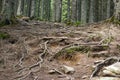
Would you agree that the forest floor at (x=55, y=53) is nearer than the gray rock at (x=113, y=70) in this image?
No

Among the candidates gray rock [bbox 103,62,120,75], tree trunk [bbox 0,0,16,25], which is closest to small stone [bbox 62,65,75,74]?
gray rock [bbox 103,62,120,75]

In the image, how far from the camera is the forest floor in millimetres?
6184

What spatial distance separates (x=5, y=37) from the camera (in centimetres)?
896

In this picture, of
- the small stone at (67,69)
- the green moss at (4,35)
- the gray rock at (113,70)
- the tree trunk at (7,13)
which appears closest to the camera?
the gray rock at (113,70)

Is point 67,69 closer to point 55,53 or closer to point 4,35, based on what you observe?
point 55,53

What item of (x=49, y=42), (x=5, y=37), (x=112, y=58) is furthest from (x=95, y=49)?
(x=5, y=37)

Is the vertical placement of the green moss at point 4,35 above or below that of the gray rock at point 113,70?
above

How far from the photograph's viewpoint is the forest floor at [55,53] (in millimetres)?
6184

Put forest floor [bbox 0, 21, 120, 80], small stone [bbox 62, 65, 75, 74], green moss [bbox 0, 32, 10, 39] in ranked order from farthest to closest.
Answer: green moss [bbox 0, 32, 10, 39] → forest floor [bbox 0, 21, 120, 80] → small stone [bbox 62, 65, 75, 74]

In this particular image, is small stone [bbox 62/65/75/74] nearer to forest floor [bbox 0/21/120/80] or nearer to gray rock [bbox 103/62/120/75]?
forest floor [bbox 0/21/120/80]

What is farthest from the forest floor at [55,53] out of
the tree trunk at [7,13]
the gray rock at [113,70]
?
the tree trunk at [7,13]

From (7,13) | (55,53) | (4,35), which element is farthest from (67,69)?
(7,13)

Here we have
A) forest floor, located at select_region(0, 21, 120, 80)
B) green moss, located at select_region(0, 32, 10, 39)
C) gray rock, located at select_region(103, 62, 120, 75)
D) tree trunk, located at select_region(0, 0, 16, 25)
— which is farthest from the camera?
tree trunk, located at select_region(0, 0, 16, 25)

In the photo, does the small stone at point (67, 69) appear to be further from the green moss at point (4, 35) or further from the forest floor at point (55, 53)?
the green moss at point (4, 35)
